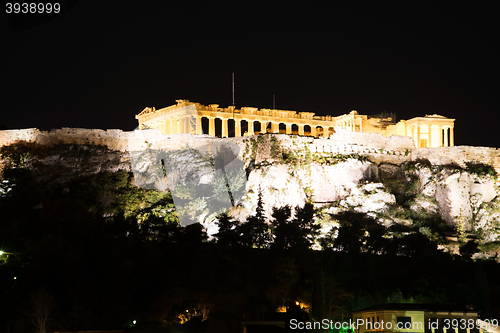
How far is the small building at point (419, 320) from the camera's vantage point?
3234cm

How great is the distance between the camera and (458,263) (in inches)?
1751

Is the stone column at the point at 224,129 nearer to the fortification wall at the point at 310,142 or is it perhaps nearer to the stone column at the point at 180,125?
the fortification wall at the point at 310,142

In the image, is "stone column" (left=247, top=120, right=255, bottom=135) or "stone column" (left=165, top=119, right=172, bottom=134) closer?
"stone column" (left=247, top=120, right=255, bottom=135)

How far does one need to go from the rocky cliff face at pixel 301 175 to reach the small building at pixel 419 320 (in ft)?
47.8

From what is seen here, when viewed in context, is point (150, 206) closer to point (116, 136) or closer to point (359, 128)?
point (116, 136)

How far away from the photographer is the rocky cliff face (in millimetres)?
49688

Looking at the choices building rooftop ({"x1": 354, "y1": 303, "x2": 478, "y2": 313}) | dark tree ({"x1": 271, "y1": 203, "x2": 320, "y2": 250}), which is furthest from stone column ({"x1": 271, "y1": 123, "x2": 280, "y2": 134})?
building rooftop ({"x1": 354, "y1": 303, "x2": 478, "y2": 313})

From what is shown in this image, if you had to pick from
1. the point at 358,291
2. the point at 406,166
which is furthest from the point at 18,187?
the point at 406,166

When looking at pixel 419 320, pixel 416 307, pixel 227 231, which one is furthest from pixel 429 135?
pixel 419 320

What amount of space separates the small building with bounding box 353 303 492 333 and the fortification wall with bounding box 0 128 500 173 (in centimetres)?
2195

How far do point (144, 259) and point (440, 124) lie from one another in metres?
36.5

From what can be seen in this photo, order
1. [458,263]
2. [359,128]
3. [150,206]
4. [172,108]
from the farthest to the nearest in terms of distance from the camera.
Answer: [359,128] → [172,108] → [150,206] → [458,263]

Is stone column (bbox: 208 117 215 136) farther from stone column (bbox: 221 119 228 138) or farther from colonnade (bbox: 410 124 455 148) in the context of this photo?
colonnade (bbox: 410 124 455 148)

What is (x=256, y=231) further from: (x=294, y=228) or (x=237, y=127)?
(x=237, y=127)
